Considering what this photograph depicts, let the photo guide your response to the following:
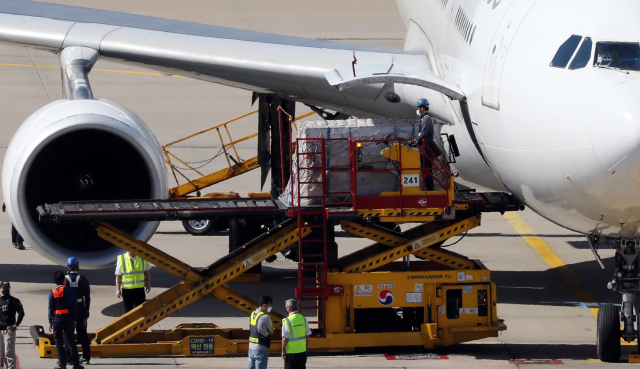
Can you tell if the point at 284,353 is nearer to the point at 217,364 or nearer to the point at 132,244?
the point at 217,364

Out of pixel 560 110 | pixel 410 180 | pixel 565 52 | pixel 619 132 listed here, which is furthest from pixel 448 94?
pixel 619 132

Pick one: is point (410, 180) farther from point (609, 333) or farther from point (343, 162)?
point (609, 333)

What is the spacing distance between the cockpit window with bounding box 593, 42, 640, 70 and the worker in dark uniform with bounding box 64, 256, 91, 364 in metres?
6.08

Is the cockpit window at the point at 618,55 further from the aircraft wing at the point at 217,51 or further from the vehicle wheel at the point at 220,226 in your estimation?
the vehicle wheel at the point at 220,226

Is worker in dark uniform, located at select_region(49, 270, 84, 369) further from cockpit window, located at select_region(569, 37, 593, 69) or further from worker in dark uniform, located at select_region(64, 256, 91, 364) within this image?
cockpit window, located at select_region(569, 37, 593, 69)

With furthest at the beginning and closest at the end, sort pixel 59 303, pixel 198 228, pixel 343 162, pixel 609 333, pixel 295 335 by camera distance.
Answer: pixel 198 228, pixel 343 162, pixel 609 333, pixel 59 303, pixel 295 335

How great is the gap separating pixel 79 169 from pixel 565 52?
22.4 feet

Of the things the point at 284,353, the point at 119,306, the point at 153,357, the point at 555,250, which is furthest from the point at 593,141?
the point at 555,250

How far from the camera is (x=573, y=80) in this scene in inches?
318

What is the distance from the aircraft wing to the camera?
44.6 ft

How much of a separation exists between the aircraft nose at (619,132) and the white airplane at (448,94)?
0.01m

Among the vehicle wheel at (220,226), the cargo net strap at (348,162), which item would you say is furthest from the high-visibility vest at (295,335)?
the vehicle wheel at (220,226)

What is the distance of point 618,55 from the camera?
8.09m

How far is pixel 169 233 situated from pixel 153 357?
8109 mm
